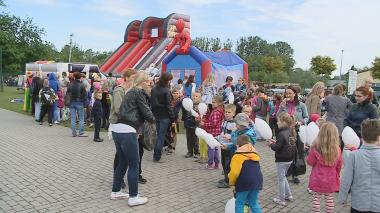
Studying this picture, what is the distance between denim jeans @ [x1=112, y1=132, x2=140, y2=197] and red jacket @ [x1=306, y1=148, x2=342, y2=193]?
7.34ft

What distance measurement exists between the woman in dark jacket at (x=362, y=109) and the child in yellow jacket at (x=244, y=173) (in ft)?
8.20

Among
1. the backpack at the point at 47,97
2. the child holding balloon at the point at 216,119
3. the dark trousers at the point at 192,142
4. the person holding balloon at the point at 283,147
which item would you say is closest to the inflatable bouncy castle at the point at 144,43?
the backpack at the point at 47,97

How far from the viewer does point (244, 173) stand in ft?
14.0

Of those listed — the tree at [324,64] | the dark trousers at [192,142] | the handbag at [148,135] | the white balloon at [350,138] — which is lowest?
the dark trousers at [192,142]

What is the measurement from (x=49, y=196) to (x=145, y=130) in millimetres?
1688

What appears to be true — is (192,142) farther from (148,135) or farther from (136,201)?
(136,201)

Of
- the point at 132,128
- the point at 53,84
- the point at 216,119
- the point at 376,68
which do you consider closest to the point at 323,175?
the point at 132,128

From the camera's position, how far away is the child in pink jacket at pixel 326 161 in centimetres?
446

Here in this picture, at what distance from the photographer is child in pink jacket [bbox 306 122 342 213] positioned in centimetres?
446

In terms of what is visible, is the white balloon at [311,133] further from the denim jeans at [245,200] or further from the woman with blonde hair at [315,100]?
the woman with blonde hair at [315,100]

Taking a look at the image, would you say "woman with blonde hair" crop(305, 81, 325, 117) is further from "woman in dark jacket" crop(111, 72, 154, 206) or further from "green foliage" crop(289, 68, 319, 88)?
"green foliage" crop(289, 68, 319, 88)

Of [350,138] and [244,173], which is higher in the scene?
[350,138]

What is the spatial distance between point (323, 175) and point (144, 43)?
105ft

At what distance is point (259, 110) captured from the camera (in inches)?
416
